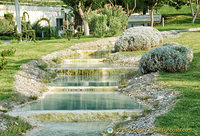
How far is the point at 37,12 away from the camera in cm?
3978

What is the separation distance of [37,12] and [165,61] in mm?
29680

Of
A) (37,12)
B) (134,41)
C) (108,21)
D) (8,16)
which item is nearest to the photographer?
(134,41)

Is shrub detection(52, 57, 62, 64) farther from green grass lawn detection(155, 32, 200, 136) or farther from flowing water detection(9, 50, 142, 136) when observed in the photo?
green grass lawn detection(155, 32, 200, 136)

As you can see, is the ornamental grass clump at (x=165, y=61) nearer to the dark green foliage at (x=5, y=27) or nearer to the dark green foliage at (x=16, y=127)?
the dark green foliage at (x=16, y=127)

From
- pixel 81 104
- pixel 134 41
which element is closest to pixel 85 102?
pixel 81 104

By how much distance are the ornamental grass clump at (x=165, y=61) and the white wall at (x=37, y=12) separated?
2764cm

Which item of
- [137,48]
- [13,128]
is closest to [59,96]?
[13,128]

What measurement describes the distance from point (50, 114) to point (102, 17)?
63.6ft

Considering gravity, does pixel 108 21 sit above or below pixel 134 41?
above

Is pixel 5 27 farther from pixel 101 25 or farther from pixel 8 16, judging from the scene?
pixel 101 25

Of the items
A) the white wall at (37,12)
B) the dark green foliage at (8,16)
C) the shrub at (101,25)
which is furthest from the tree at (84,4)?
the dark green foliage at (8,16)

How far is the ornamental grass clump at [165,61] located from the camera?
42.0 ft

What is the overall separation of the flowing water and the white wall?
24498mm

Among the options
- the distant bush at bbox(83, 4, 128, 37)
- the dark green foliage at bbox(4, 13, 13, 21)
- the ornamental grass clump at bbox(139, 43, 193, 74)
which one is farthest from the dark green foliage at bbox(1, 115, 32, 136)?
the dark green foliage at bbox(4, 13, 13, 21)
